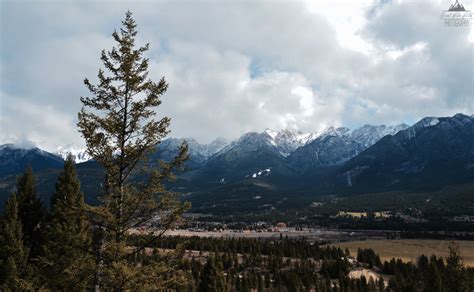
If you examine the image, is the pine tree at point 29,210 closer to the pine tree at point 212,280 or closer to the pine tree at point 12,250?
the pine tree at point 12,250

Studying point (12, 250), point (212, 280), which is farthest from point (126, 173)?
point (212, 280)

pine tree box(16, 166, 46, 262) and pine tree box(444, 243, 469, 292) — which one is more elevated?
pine tree box(16, 166, 46, 262)

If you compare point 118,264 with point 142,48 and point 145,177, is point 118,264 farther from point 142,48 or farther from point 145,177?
point 142,48

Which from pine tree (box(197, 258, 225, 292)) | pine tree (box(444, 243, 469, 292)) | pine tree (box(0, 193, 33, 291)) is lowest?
pine tree (box(197, 258, 225, 292))

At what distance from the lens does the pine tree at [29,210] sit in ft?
142

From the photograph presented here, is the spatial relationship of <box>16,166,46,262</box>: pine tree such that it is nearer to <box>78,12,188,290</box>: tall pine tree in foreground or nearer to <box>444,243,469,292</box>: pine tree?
<box>78,12,188,290</box>: tall pine tree in foreground

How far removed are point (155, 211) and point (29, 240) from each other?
2782cm

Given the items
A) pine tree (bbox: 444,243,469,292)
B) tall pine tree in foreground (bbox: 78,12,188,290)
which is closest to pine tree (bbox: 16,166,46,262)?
tall pine tree in foreground (bbox: 78,12,188,290)

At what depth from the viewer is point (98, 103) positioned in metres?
23.5

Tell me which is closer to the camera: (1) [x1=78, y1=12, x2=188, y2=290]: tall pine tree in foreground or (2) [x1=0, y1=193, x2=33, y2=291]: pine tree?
(1) [x1=78, y1=12, x2=188, y2=290]: tall pine tree in foreground

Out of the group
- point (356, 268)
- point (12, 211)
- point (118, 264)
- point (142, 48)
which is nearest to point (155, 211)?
point (118, 264)

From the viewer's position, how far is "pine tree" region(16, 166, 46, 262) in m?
43.4

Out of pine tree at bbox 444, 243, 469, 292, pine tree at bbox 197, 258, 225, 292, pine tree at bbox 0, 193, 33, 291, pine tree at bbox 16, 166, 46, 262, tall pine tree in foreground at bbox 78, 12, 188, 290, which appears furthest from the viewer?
pine tree at bbox 197, 258, 225, 292

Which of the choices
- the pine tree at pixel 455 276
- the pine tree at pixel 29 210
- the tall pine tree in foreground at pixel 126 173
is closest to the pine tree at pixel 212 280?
the pine tree at pixel 29 210
